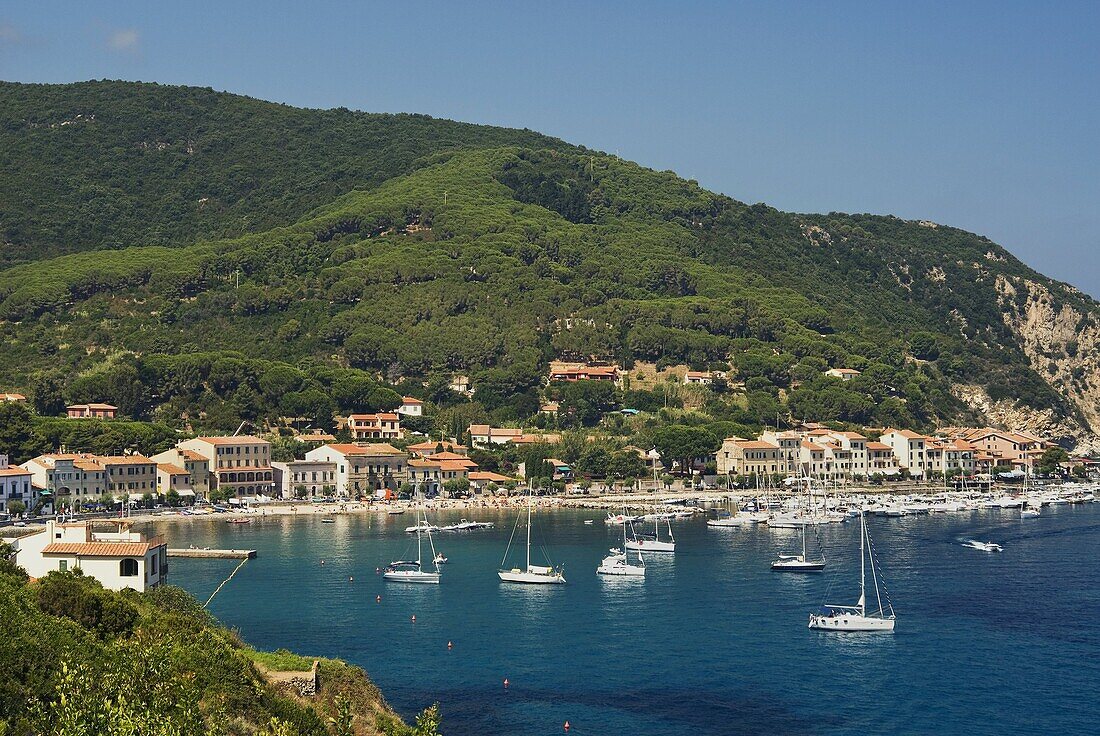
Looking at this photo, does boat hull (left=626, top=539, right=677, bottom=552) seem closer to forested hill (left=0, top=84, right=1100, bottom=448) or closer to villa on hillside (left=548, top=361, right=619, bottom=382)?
forested hill (left=0, top=84, right=1100, bottom=448)

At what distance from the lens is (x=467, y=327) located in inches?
5906

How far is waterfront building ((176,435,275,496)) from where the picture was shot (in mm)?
105562

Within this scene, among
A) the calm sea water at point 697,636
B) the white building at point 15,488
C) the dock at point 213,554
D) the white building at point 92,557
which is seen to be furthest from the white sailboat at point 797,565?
the white building at point 15,488

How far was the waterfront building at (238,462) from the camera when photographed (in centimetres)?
10556

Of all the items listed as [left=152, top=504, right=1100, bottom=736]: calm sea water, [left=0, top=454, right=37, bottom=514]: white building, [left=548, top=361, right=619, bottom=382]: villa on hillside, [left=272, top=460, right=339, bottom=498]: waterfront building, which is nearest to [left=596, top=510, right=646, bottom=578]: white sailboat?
[left=152, top=504, right=1100, bottom=736]: calm sea water

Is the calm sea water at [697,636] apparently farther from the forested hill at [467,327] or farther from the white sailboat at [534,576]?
the forested hill at [467,327]

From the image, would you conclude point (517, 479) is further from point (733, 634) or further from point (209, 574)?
point (733, 634)

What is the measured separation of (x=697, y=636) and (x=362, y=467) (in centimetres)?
6277

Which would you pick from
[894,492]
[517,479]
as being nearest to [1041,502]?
[894,492]

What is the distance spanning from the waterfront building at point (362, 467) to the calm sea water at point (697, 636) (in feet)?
92.8

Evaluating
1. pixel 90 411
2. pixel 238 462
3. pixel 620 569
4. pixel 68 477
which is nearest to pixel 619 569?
pixel 620 569

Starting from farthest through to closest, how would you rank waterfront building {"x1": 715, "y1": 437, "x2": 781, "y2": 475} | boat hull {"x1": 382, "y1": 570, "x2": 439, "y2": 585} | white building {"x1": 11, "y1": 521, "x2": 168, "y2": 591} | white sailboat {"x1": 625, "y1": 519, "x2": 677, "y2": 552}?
1. waterfront building {"x1": 715, "y1": 437, "x2": 781, "y2": 475}
2. white sailboat {"x1": 625, "y1": 519, "x2": 677, "y2": 552}
3. boat hull {"x1": 382, "y1": 570, "x2": 439, "y2": 585}
4. white building {"x1": 11, "y1": 521, "x2": 168, "y2": 591}

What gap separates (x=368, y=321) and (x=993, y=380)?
80528 millimetres

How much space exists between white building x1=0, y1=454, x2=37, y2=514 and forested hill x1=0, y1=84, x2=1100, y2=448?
99.6ft
